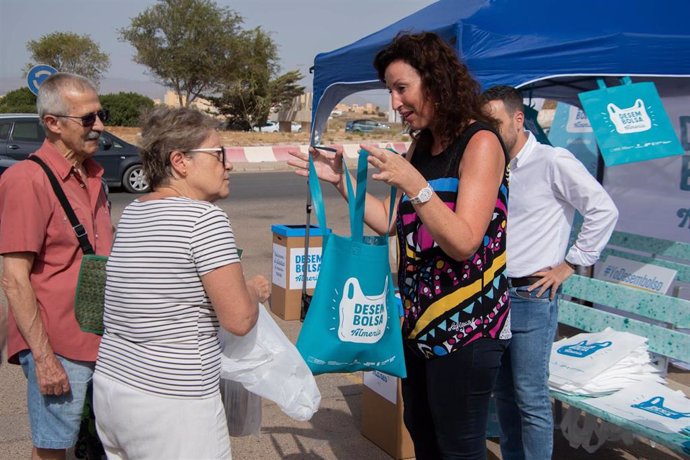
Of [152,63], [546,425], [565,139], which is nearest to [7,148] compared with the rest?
[565,139]

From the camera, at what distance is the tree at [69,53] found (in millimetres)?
43938

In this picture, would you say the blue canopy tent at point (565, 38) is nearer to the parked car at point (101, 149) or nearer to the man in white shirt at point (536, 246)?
the man in white shirt at point (536, 246)

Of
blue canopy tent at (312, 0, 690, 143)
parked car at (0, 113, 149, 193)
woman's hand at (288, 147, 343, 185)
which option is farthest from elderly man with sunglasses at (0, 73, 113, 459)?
parked car at (0, 113, 149, 193)

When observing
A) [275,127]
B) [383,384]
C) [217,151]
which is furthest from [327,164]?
[275,127]

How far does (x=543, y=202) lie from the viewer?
321 cm

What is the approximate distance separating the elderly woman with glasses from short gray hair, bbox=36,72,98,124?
620 millimetres

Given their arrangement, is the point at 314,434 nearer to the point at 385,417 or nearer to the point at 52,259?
the point at 385,417

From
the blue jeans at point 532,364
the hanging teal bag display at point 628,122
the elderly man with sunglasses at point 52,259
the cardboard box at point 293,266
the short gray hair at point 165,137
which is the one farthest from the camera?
the cardboard box at point 293,266

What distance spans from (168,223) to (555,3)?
3.52m

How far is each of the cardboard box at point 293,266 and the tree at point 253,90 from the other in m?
37.3

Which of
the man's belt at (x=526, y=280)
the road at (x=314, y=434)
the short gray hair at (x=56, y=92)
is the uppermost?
the short gray hair at (x=56, y=92)

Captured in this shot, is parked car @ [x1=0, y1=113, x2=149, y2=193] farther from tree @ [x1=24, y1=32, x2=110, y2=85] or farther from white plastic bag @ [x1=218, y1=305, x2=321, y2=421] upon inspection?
tree @ [x1=24, y1=32, x2=110, y2=85]

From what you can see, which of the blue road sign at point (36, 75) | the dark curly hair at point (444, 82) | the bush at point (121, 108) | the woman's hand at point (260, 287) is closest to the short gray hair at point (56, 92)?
the woman's hand at point (260, 287)

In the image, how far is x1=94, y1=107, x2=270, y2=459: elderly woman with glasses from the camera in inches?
76.9
